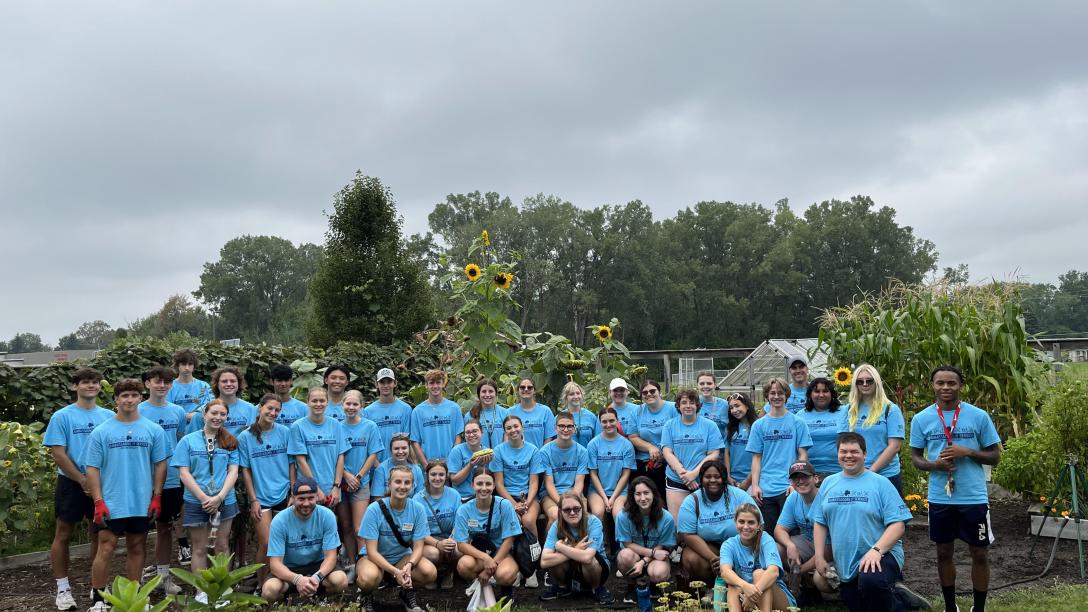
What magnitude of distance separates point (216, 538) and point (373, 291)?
769cm

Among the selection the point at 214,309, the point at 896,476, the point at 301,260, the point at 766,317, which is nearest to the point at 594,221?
the point at 766,317

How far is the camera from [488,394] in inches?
271

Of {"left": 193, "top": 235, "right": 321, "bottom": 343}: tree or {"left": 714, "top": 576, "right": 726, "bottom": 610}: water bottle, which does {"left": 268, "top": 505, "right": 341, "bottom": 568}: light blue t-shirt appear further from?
Answer: {"left": 193, "top": 235, "right": 321, "bottom": 343}: tree

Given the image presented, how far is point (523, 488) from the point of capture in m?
6.57

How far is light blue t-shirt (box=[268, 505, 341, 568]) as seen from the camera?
5.52m

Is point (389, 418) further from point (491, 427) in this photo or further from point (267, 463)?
point (267, 463)

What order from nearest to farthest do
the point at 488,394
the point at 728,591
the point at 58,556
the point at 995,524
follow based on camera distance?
the point at 728,591
the point at 58,556
the point at 488,394
the point at 995,524

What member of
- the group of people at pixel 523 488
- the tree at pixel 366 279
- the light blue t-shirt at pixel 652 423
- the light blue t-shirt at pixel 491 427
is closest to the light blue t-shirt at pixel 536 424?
the group of people at pixel 523 488

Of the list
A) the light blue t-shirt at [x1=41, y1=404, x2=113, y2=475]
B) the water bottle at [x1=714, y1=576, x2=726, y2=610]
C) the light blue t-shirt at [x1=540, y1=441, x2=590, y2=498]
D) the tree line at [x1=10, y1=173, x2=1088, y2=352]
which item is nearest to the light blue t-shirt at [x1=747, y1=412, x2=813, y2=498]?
the water bottle at [x1=714, y1=576, x2=726, y2=610]

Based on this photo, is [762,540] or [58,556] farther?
[58,556]

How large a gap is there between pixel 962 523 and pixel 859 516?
79cm

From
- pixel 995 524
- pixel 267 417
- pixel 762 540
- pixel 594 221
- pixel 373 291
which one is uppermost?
pixel 594 221

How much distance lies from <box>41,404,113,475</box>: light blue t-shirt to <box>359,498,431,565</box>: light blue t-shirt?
2.00m

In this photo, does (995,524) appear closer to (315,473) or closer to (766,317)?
(315,473)
